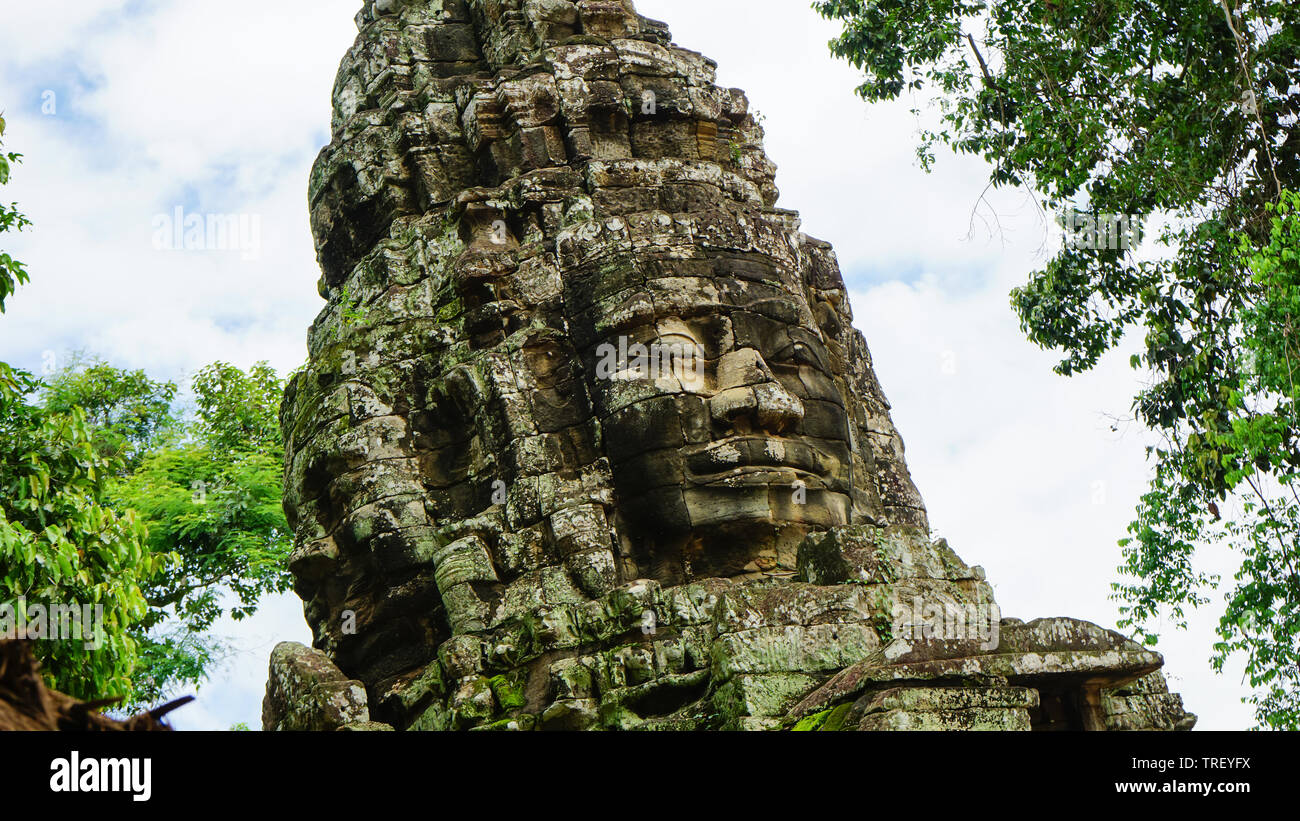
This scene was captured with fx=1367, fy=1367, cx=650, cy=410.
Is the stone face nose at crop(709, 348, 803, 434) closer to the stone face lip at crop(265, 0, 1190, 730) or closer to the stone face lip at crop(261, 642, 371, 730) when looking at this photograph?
the stone face lip at crop(265, 0, 1190, 730)

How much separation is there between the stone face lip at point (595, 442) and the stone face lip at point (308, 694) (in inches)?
1.4

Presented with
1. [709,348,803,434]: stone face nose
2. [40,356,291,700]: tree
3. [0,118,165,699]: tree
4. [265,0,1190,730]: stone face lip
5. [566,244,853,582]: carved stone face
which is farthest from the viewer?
[40,356,291,700]: tree

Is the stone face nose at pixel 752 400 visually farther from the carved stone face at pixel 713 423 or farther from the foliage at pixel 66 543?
the foliage at pixel 66 543

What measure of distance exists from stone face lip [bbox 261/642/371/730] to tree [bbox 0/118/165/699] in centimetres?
181

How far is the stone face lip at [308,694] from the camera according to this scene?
11.7 meters

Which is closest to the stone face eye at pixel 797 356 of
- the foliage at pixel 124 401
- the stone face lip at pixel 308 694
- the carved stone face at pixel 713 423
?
the carved stone face at pixel 713 423

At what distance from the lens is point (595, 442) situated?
12.8m

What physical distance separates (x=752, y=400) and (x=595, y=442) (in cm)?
155

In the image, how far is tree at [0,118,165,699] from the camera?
940 centimetres

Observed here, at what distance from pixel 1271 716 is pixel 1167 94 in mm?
7357

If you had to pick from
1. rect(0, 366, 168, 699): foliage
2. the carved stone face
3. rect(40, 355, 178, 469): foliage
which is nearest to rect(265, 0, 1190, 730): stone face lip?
the carved stone face

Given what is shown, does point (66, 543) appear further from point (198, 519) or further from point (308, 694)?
point (198, 519)

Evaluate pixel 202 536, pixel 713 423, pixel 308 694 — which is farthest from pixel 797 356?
pixel 202 536

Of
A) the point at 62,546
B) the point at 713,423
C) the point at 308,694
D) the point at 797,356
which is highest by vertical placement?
the point at 797,356
